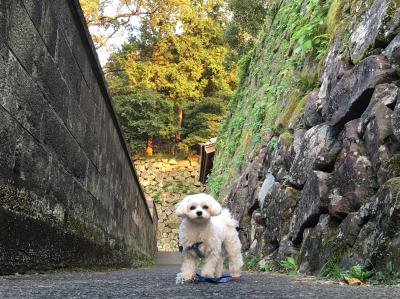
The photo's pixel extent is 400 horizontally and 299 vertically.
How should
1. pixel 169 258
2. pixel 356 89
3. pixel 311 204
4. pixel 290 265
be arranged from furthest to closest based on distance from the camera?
pixel 169 258
pixel 290 265
pixel 311 204
pixel 356 89

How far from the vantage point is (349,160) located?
4.73 metres

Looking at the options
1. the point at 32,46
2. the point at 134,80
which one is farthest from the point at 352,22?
the point at 134,80

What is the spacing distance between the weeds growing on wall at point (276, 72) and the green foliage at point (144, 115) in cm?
1029

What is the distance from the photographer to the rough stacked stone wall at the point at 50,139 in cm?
311

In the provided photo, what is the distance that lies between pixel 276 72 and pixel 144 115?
19.3 m

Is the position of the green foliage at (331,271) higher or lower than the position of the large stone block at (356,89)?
lower

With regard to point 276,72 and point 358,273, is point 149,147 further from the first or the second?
point 358,273

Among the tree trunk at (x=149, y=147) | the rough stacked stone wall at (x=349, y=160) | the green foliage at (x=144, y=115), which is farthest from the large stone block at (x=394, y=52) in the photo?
the tree trunk at (x=149, y=147)

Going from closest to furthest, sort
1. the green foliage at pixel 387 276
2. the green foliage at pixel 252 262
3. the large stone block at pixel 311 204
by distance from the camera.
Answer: the green foliage at pixel 387 276
the large stone block at pixel 311 204
the green foliage at pixel 252 262

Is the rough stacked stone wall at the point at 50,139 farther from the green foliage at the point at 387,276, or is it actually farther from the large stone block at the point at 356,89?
the large stone block at the point at 356,89

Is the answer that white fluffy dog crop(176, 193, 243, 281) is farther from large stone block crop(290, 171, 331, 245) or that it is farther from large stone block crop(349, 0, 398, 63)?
large stone block crop(349, 0, 398, 63)

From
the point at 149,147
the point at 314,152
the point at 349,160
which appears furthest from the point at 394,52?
the point at 149,147

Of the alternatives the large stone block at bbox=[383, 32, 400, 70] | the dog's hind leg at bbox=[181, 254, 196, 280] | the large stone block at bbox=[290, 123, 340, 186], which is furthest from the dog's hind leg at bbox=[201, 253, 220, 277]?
the large stone block at bbox=[383, 32, 400, 70]

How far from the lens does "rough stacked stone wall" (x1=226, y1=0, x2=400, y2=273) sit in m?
4.08
